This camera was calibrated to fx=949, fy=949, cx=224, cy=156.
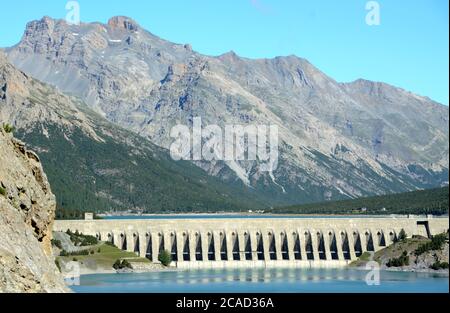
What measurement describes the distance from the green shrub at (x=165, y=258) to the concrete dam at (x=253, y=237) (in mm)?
1377

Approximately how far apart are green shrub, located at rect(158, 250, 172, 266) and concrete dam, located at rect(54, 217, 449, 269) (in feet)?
4.52

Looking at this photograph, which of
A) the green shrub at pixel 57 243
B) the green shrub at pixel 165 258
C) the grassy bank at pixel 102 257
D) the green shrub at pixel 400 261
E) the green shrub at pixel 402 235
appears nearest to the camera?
the grassy bank at pixel 102 257

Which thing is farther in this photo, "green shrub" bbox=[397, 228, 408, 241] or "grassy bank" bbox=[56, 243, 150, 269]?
"green shrub" bbox=[397, 228, 408, 241]

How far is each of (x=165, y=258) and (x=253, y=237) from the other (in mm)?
19149

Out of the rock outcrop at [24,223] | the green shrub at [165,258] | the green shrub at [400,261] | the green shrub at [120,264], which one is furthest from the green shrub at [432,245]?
the rock outcrop at [24,223]

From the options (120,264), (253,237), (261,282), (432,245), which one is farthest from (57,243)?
(432,245)

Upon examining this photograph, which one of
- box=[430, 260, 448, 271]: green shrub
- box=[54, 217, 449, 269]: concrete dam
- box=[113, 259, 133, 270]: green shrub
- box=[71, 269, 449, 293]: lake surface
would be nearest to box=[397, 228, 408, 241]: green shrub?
box=[54, 217, 449, 269]: concrete dam

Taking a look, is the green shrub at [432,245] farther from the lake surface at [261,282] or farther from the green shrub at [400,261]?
the lake surface at [261,282]

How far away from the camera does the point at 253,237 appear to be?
6373 inches

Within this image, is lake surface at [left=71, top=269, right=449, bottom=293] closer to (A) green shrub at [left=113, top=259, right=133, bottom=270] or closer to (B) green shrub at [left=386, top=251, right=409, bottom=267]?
(A) green shrub at [left=113, top=259, right=133, bottom=270]

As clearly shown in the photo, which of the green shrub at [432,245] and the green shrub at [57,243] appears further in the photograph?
the green shrub at [432,245]

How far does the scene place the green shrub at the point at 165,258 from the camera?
149 metres

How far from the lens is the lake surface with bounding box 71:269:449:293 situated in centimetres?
11044

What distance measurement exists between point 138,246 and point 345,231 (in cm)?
3819
